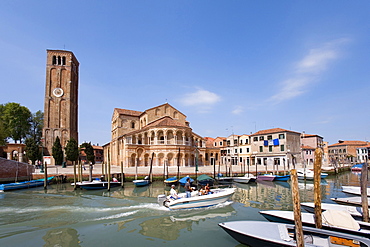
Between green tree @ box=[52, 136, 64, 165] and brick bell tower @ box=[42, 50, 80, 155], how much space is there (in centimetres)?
283

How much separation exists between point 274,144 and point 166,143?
752 inches

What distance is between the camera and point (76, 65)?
4988 centimetres


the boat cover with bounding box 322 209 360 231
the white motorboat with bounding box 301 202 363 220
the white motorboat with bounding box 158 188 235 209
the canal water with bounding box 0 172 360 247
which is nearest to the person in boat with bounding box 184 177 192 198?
the white motorboat with bounding box 158 188 235 209

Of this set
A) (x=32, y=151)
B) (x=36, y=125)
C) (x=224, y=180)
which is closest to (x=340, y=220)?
(x=224, y=180)

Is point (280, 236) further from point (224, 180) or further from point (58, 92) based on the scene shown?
point (58, 92)

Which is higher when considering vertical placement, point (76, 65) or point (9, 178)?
point (76, 65)

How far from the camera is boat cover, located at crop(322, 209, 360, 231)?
7.50m

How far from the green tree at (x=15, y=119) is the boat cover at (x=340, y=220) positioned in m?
50.8

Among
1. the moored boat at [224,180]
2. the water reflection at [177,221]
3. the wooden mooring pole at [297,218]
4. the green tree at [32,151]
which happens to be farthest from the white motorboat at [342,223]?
the green tree at [32,151]

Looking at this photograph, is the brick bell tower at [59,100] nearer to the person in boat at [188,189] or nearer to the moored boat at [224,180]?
the moored boat at [224,180]

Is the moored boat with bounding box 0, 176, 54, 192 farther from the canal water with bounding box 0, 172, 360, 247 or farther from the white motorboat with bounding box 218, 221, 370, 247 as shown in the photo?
the white motorboat with bounding box 218, 221, 370, 247

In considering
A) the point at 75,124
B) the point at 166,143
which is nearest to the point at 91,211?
the point at 166,143

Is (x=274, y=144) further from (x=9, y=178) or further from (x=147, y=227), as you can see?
(x=9, y=178)

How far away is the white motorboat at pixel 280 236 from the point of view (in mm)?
6536
